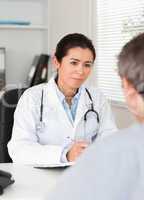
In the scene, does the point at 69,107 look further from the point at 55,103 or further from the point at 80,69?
the point at 80,69

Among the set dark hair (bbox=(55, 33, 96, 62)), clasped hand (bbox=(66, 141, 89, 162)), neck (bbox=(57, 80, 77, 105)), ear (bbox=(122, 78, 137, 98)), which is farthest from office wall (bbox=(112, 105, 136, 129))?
ear (bbox=(122, 78, 137, 98))

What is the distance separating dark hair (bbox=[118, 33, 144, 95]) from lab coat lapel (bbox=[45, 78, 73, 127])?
119cm

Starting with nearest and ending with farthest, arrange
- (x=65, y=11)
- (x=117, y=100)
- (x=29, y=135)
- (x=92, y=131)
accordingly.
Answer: (x=29, y=135) < (x=92, y=131) < (x=117, y=100) < (x=65, y=11)

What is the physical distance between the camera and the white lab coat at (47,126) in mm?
1794

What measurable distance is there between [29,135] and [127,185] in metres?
1.20

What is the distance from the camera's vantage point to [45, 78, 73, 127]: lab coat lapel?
197 cm

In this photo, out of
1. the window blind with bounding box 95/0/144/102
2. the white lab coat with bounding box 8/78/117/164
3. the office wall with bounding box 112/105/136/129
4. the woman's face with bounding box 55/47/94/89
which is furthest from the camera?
the office wall with bounding box 112/105/136/129

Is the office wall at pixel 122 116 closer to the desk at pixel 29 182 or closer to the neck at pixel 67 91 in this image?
the neck at pixel 67 91

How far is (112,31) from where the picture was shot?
306 centimetres

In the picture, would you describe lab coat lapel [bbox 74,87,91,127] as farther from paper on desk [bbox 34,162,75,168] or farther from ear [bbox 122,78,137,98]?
ear [bbox 122,78,137,98]

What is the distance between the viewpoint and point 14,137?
1870mm

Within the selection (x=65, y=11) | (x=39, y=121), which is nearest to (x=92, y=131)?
(x=39, y=121)

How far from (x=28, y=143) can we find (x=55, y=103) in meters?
0.27

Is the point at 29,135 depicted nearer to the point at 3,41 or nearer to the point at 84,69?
the point at 84,69
